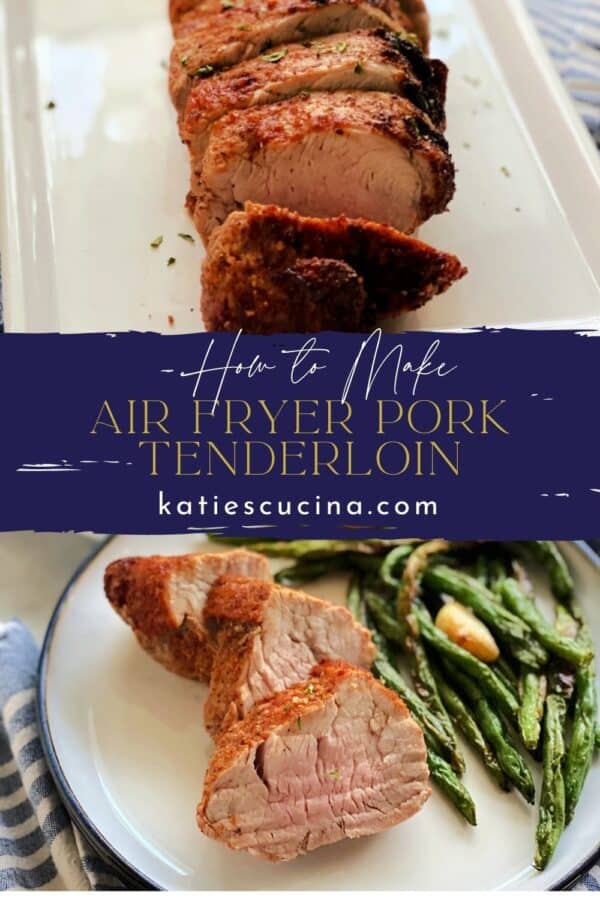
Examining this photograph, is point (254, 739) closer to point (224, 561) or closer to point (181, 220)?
point (224, 561)

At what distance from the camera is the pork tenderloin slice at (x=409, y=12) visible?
5.36ft

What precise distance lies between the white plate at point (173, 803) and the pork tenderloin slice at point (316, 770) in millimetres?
59

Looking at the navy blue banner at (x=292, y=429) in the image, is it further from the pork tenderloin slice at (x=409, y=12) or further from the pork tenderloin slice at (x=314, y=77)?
the pork tenderloin slice at (x=409, y=12)

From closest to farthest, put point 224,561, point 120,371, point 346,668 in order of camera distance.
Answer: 1. point 120,371
2. point 346,668
3. point 224,561

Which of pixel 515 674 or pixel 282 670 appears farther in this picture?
pixel 515 674

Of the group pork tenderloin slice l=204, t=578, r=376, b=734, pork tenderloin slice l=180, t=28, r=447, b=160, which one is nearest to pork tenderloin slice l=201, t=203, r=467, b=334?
pork tenderloin slice l=180, t=28, r=447, b=160

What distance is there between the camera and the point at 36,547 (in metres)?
1.83

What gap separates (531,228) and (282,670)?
0.69m

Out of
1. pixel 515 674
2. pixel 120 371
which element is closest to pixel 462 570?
pixel 515 674

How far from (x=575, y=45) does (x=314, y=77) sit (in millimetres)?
878

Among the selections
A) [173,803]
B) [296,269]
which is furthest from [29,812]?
[296,269]

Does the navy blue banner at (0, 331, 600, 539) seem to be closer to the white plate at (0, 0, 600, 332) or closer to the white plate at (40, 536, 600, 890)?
the white plate at (0, 0, 600, 332)

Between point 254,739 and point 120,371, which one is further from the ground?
point 120,371

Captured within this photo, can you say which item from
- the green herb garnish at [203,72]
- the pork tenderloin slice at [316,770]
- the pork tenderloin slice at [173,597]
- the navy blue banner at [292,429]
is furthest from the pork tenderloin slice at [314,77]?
the pork tenderloin slice at [316,770]
